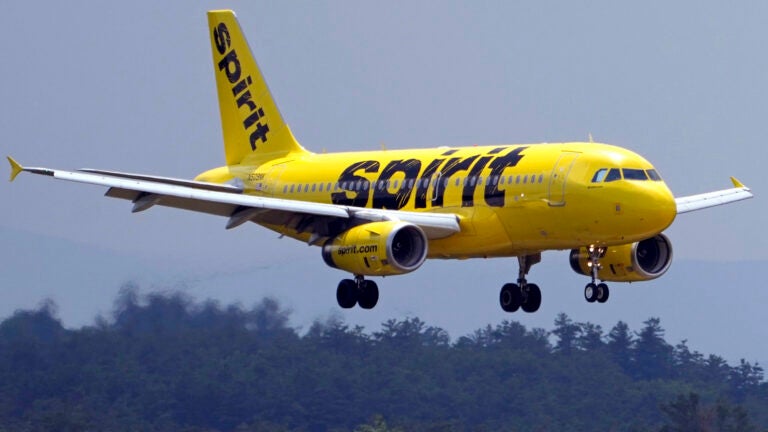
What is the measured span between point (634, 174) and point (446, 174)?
6.56 m

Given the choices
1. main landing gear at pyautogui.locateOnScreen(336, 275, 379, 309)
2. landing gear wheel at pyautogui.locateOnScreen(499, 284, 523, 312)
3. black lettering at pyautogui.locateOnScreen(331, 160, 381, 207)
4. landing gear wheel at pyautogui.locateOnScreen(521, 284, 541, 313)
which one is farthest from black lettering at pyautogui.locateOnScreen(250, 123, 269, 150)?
landing gear wheel at pyautogui.locateOnScreen(521, 284, 541, 313)

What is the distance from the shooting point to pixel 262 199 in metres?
57.1

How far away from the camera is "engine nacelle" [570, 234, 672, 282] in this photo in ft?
190

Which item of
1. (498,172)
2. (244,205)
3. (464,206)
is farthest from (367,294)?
(498,172)

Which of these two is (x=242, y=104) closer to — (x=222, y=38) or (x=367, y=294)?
(x=222, y=38)

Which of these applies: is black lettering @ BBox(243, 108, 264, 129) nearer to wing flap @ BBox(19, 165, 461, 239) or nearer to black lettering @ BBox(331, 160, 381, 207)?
black lettering @ BBox(331, 160, 381, 207)

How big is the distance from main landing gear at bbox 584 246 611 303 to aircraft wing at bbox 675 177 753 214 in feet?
10.9

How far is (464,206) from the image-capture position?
56.5m

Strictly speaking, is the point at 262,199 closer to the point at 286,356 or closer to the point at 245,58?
the point at 245,58

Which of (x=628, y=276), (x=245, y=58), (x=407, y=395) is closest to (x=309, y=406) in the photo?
(x=407, y=395)

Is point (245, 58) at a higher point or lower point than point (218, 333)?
higher

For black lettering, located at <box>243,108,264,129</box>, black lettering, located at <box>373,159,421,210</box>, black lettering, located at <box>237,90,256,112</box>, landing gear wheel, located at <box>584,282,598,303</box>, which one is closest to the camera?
landing gear wheel, located at <box>584,282,598,303</box>

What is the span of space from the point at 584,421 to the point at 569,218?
5715 cm

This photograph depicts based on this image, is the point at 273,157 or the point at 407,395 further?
the point at 407,395
